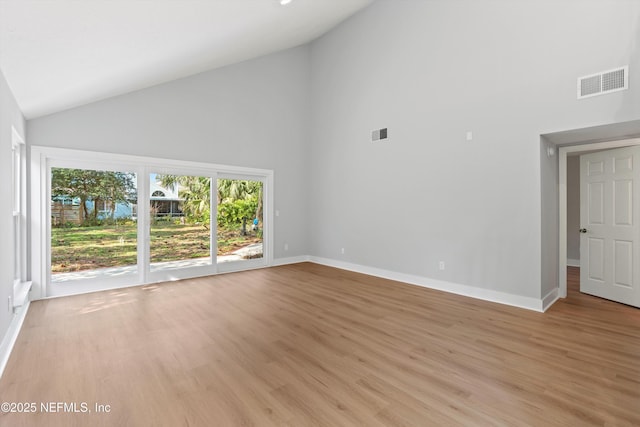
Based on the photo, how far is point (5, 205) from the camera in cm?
274

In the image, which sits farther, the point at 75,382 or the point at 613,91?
the point at 613,91

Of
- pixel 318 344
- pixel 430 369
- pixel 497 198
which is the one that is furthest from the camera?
A: pixel 497 198

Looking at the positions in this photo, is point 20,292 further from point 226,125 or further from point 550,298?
point 550,298

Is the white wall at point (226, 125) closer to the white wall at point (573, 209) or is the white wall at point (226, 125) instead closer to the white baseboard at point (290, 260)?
the white baseboard at point (290, 260)

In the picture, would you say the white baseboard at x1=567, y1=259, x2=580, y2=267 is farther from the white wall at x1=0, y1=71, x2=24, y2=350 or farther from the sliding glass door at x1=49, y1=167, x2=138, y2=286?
the white wall at x1=0, y1=71, x2=24, y2=350

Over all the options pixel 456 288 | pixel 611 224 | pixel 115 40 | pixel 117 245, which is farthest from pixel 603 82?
pixel 117 245

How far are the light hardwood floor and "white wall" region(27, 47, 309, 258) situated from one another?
249 cm

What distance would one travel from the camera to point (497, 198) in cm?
408

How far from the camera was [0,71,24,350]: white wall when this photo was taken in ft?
8.39

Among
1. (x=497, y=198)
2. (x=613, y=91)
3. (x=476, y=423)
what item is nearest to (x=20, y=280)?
(x=476, y=423)

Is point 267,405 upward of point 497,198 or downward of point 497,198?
downward

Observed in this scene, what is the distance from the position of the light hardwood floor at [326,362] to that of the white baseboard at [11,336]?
61 mm

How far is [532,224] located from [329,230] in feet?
12.7

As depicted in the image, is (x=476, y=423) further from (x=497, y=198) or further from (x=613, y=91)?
(x=613, y=91)
